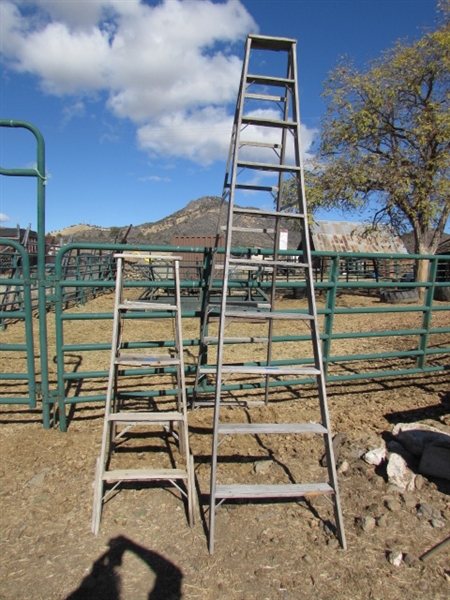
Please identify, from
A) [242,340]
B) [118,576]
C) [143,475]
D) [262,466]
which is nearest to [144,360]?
[143,475]

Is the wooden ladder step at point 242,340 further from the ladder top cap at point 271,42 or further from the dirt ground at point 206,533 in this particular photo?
the ladder top cap at point 271,42

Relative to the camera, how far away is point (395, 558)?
7.72ft

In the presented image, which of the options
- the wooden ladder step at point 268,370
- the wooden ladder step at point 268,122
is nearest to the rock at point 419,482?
the wooden ladder step at point 268,370

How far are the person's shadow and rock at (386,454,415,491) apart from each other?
1627 millimetres

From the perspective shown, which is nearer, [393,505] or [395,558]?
[395,558]

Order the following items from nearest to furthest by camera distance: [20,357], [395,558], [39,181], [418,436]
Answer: [395,558] → [418,436] → [39,181] → [20,357]

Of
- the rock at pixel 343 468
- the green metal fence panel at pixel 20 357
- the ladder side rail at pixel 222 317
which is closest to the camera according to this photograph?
the ladder side rail at pixel 222 317

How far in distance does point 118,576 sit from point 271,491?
3.02ft

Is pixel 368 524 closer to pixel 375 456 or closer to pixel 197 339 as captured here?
pixel 375 456

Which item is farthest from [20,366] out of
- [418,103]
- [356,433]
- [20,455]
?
[418,103]

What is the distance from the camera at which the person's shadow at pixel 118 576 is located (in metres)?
2.12

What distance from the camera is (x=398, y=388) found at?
199 inches

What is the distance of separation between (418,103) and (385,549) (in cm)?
1586

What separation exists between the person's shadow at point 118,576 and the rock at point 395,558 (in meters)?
1.12
